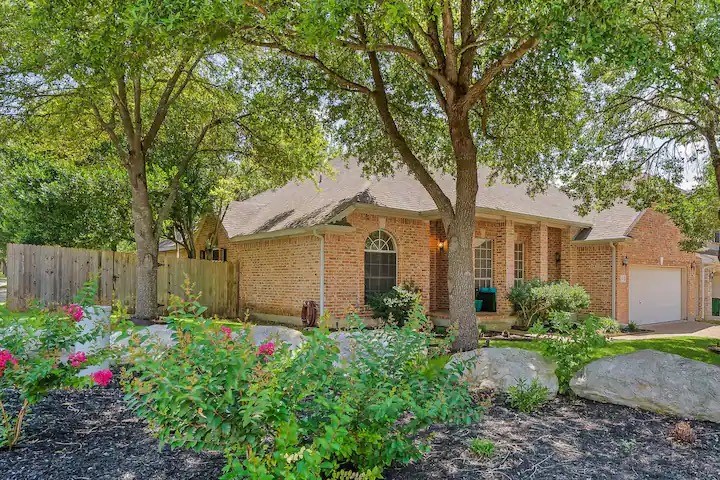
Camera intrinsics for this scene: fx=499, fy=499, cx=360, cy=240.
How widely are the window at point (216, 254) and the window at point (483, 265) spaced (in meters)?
9.29

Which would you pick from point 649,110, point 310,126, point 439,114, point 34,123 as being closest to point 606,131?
point 649,110

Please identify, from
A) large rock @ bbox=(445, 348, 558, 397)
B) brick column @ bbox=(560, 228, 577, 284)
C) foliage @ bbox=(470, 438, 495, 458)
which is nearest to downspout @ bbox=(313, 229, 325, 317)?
large rock @ bbox=(445, 348, 558, 397)

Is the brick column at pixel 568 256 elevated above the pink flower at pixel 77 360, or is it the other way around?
the brick column at pixel 568 256

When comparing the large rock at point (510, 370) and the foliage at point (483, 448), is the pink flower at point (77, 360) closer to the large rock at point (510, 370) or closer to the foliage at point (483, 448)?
the foliage at point (483, 448)

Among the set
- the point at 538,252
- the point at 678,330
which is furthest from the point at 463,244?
the point at 678,330

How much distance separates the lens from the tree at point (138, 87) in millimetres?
6844

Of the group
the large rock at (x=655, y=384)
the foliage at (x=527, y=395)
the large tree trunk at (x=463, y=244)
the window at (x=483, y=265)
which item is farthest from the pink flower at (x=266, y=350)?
the window at (x=483, y=265)

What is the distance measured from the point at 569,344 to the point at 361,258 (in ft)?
25.4

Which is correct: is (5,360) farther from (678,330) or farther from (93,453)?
(678,330)

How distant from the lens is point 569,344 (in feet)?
20.0

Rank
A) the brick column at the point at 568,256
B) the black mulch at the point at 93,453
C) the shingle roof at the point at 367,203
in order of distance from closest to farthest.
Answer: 1. the black mulch at the point at 93,453
2. the shingle roof at the point at 367,203
3. the brick column at the point at 568,256

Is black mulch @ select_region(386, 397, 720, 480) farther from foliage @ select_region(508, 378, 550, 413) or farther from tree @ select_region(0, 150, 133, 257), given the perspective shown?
tree @ select_region(0, 150, 133, 257)

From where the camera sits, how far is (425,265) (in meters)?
14.5

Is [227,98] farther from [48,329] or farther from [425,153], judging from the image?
[48,329]
